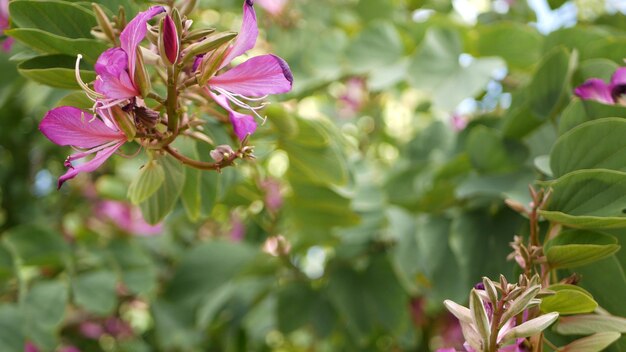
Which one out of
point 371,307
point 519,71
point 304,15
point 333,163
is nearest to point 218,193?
point 333,163

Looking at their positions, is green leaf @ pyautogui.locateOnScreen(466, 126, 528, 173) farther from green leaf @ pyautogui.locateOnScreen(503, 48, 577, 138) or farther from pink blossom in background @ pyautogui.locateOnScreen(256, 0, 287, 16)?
pink blossom in background @ pyautogui.locateOnScreen(256, 0, 287, 16)

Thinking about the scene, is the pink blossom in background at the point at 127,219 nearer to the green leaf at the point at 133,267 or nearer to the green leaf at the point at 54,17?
the green leaf at the point at 133,267

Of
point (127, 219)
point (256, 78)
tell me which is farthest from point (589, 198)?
point (127, 219)

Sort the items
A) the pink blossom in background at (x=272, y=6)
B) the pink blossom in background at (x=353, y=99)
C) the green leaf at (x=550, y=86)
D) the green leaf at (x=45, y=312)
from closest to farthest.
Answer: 1. the green leaf at (x=550, y=86)
2. the green leaf at (x=45, y=312)
3. the pink blossom in background at (x=272, y=6)
4. the pink blossom in background at (x=353, y=99)

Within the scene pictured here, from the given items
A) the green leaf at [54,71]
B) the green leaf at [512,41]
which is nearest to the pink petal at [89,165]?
the green leaf at [54,71]

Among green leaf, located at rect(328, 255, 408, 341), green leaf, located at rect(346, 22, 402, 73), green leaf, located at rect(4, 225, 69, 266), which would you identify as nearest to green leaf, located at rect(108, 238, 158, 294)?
green leaf, located at rect(4, 225, 69, 266)

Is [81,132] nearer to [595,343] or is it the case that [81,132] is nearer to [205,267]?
[595,343]
